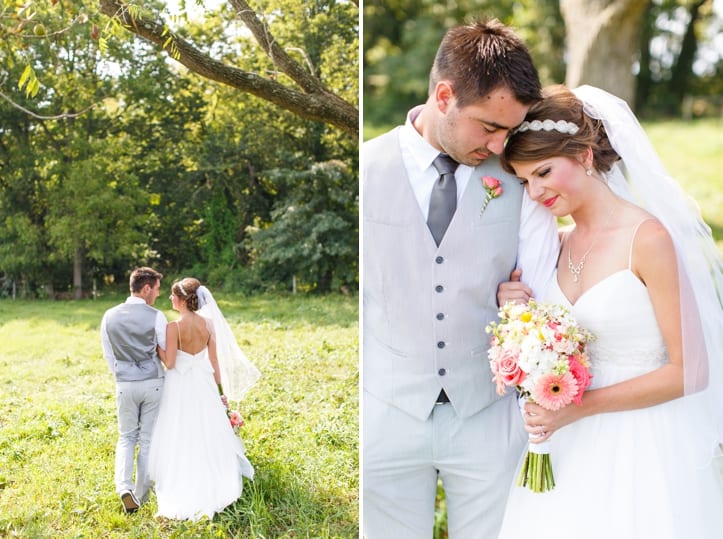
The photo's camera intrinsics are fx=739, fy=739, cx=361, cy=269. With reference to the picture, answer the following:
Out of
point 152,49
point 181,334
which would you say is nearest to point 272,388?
point 181,334

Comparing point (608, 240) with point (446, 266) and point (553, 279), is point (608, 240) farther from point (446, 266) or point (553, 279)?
point (446, 266)

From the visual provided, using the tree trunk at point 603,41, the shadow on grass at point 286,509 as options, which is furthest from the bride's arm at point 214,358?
the tree trunk at point 603,41

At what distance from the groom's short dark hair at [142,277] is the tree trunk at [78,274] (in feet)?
0.58

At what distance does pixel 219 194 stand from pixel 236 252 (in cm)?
22

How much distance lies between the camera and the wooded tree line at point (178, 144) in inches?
99.6

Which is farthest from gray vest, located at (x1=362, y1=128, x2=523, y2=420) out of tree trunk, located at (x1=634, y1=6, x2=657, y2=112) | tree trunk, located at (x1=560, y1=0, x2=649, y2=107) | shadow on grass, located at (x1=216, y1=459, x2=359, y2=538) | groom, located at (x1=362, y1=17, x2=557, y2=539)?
tree trunk, located at (x1=634, y1=6, x2=657, y2=112)

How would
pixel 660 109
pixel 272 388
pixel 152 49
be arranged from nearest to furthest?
pixel 152 49, pixel 272 388, pixel 660 109

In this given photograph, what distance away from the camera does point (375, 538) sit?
8.61ft

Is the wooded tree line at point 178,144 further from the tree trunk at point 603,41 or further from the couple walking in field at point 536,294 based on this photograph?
the tree trunk at point 603,41

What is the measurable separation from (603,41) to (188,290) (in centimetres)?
322

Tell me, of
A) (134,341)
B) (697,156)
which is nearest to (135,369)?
(134,341)

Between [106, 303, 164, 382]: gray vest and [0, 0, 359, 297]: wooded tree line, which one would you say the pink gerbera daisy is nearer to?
[0, 0, 359, 297]: wooded tree line

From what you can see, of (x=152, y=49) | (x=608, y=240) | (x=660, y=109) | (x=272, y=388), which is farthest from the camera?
(x=660, y=109)

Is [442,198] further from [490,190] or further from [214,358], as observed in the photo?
[214,358]
